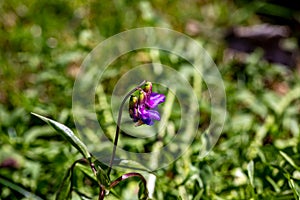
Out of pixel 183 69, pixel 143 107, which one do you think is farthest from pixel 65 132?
pixel 183 69

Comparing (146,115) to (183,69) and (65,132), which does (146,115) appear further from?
(183,69)

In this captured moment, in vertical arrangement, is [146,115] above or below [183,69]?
above

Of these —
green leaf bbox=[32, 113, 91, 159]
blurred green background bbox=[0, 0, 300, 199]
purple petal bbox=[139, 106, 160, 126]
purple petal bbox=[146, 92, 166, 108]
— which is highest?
purple petal bbox=[146, 92, 166, 108]

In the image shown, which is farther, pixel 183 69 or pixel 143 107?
pixel 183 69

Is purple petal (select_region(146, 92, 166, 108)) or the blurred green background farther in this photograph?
the blurred green background

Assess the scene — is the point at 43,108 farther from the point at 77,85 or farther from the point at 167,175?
the point at 167,175

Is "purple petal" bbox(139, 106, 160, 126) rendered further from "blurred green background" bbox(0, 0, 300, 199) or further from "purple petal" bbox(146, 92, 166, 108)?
"blurred green background" bbox(0, 0, 300, 199)

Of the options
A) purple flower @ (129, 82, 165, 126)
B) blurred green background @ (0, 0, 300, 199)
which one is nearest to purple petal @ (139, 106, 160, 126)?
purple flower @ (129, 82, 165, 126)

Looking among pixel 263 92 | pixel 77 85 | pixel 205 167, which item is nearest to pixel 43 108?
pixel 77 85

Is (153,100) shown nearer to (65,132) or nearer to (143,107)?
(143,107)
